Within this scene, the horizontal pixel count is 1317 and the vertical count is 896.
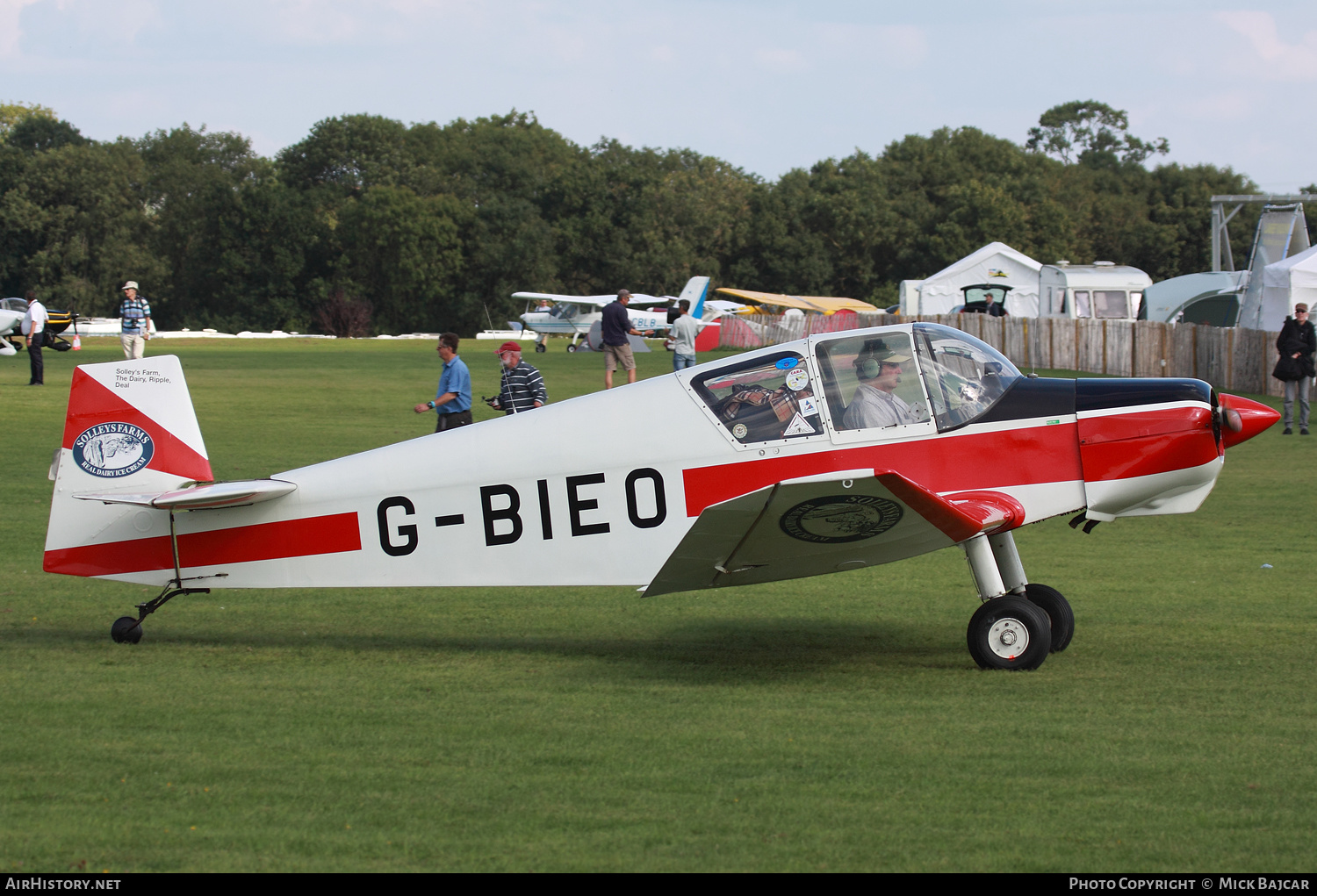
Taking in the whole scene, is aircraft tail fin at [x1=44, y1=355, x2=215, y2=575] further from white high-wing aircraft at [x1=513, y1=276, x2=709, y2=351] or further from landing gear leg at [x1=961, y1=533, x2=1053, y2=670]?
white high-wing aircraft at [x1=513, y1=276, x2=709, y2=351]

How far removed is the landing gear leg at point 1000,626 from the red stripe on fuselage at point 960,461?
15.4 inches

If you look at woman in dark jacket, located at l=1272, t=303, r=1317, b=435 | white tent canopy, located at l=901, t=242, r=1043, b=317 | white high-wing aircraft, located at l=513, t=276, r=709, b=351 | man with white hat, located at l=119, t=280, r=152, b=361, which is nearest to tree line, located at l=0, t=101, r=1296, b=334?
white high-wing aircraft, located at l=513, t=276, r=709, b=351

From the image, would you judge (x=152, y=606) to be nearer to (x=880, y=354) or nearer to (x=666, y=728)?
(x=666, y=728)

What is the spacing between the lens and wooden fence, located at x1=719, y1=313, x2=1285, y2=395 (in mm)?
27703

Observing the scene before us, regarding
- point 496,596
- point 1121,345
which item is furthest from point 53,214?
point 496,596

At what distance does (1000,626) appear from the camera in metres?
7.06

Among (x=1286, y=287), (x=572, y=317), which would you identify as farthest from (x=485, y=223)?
(x=1286, y=287)

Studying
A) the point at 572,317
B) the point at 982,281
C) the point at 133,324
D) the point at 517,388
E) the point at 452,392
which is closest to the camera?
the point at 517,388

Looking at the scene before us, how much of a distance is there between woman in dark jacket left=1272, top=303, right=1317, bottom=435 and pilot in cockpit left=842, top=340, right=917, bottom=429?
15.9 m

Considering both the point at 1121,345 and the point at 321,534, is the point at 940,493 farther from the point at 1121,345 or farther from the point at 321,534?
the point at 1121,345

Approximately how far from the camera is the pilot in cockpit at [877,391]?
7.16m

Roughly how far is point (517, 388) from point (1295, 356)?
14.3 m

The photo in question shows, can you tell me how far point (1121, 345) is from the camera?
113 ft
